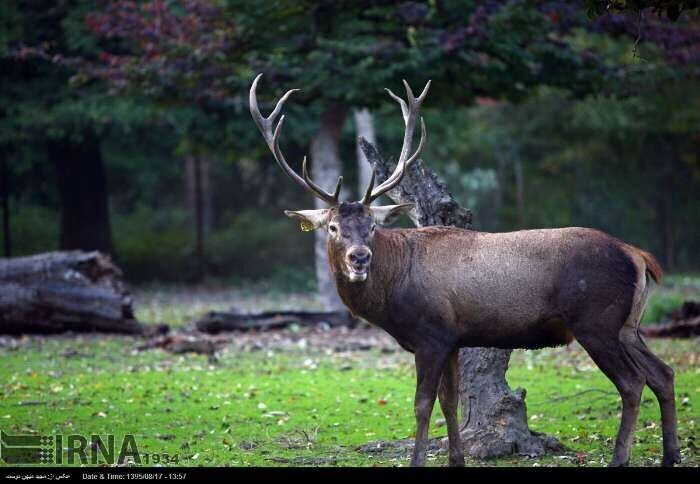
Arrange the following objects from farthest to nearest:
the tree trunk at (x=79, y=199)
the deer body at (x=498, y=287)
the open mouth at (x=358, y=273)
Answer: the tree trunk at (x=79, y=199)
the open mouth at (x=358, y=273)
the deer body at (x=498, y=287)

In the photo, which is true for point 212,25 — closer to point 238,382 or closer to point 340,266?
point 238,382

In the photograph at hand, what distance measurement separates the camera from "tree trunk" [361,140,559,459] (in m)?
8.05

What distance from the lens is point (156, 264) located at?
84.0 feet

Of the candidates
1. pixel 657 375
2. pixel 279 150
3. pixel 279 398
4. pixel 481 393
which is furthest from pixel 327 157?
pixel 657 375

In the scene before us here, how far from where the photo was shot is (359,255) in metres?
7.45

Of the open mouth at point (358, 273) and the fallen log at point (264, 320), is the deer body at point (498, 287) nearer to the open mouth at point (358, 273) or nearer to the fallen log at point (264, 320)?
the open mouth at point (358, 273)

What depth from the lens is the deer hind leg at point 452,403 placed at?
7.58 metres

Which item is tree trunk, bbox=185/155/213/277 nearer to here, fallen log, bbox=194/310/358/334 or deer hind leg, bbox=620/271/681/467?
fallen log, bbox=194/310/358/334

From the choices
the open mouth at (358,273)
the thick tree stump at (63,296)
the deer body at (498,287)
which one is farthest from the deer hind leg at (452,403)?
the thick tree stump at (63,296)

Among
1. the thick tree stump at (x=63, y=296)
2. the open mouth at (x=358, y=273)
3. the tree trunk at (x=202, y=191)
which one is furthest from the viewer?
the tree trunk at (x=202, y=191)

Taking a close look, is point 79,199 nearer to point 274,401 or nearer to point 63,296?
point 63,296

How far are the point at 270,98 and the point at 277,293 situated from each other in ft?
25.6

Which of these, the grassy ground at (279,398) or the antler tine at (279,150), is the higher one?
the antler tine at (279,150)
